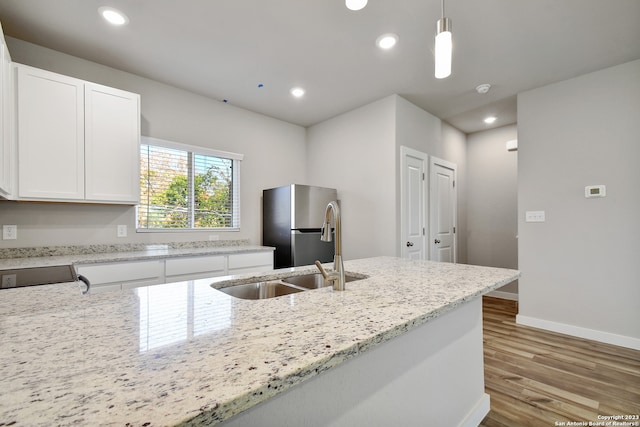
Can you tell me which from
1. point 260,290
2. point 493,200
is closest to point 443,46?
point 260,290

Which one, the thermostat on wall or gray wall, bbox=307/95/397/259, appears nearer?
the thermostat on wall

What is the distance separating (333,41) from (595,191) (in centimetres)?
292

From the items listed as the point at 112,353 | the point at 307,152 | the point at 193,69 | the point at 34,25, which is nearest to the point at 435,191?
the point at 307,152

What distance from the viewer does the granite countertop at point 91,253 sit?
2.12m

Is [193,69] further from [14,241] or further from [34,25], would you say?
[14,241]

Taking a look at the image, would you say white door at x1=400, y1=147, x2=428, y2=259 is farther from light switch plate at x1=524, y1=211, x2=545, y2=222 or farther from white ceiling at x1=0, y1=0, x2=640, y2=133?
light switch plate at x1=524, y1=211, x2=545, y2=222

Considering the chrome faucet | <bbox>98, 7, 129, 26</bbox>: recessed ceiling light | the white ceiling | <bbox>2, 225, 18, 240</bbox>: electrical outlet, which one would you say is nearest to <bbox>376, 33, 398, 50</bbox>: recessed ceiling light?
the white ceiling

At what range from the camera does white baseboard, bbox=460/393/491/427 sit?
4.92 ft

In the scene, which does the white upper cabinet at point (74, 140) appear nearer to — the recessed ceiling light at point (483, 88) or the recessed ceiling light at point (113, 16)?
the recessed ceiling light at point (113, 16)

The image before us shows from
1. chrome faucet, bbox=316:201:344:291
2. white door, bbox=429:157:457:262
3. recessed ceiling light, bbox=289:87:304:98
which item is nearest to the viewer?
chrome faucet, bbox=316:201:344:291

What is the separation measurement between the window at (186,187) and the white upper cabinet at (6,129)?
1.01m

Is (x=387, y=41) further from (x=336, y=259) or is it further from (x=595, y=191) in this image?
(x=595, y=191)

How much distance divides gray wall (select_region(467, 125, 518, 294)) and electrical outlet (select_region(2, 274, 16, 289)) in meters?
5.26

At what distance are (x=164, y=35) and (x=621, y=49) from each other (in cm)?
389
